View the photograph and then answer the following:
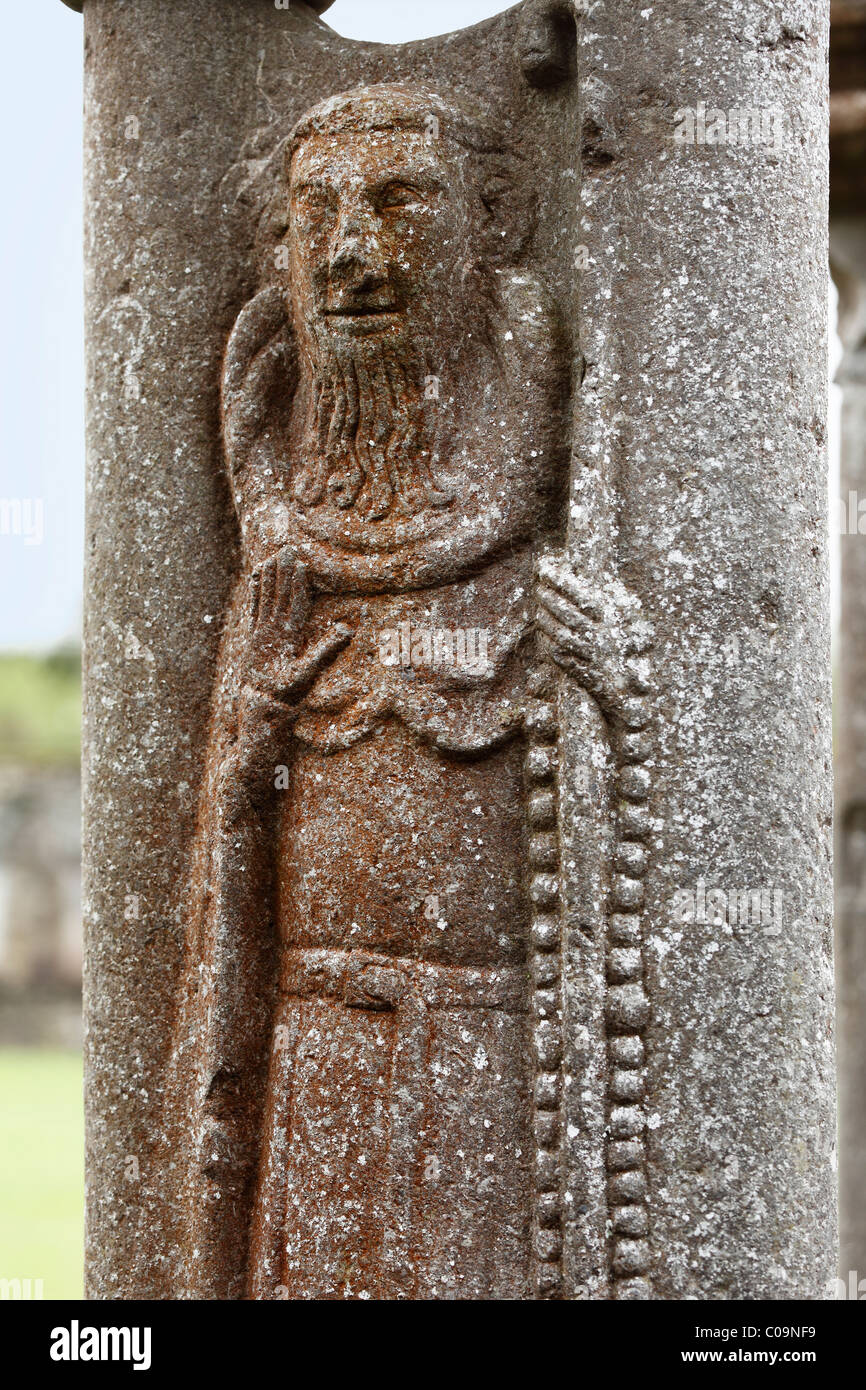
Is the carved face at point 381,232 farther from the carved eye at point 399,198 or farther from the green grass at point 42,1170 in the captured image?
the green grass at point 42,1170

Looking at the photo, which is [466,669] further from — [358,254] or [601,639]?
[358,254]

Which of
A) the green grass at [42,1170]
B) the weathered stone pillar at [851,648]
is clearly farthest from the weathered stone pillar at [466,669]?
the weathered stone pillar at [851,648]

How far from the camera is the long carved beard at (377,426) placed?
3016mm

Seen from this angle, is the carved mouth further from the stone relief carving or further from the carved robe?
the carved robe

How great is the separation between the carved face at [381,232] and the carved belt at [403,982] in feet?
4.15

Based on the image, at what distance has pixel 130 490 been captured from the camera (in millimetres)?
3309

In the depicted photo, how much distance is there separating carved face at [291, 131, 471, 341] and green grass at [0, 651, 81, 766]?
10.2 metres

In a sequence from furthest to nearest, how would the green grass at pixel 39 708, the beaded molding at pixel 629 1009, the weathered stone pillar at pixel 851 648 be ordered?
the green grass at pixel 39 708, the weathered stone pillar at pixel 851 648, the beaded molding at pixel 629 1009

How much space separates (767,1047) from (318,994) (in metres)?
0.89

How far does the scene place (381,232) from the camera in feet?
9.72

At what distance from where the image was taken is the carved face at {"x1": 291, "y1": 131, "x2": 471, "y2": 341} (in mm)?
2955
